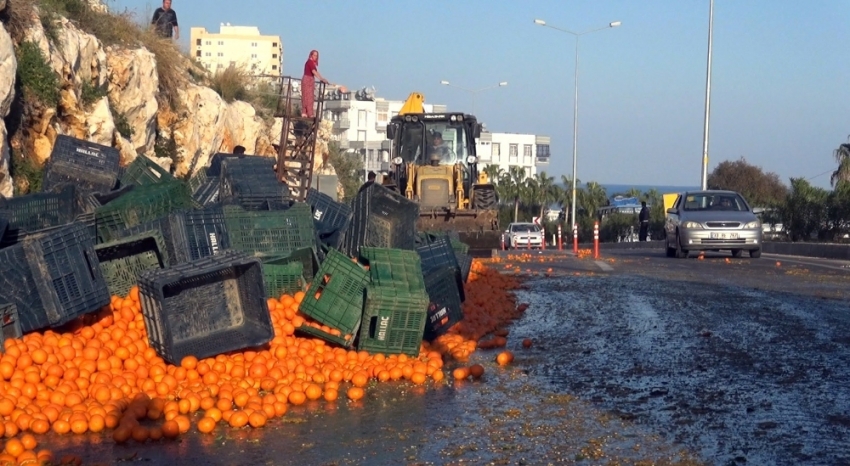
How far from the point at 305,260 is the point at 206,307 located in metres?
1.72

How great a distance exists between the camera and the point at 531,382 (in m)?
7.80

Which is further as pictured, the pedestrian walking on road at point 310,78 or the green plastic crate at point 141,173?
the pedestrian walking on road at point 310,78

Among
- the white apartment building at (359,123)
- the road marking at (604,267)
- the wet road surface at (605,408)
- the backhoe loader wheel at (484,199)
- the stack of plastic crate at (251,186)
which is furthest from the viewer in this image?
the white apartment building at (359,123)

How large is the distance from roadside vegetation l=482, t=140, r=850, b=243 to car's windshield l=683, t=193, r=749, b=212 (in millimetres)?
10476

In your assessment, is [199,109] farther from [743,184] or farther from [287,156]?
[743,184]

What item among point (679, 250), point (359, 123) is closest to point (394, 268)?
point (679, 250)

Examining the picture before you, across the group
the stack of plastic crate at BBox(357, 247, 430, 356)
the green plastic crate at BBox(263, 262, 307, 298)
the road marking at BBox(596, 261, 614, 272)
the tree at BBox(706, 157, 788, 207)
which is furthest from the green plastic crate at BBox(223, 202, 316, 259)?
the tree at BBox(706, 157, 788, 207)

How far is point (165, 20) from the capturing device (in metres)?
26.5

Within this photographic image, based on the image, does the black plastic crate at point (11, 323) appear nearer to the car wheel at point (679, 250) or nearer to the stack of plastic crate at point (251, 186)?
the stack of plastic crate at point (251, 186)

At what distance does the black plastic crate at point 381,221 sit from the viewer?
11188mm

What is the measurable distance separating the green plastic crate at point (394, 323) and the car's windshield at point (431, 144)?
1795 cm

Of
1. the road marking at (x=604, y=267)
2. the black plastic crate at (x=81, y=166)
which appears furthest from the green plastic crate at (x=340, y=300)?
the road marking at (x=604, y=267)

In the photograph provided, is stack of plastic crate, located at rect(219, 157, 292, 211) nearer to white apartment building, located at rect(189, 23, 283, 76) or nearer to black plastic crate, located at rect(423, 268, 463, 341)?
black plastic crate, located at rect(423, 268, 463, 341)

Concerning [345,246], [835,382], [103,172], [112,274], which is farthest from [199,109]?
[835,382]
